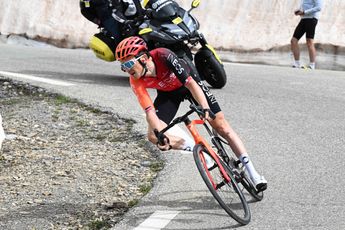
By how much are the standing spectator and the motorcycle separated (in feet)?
11.8

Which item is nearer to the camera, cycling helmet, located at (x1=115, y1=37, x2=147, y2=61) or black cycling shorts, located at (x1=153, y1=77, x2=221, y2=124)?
cycling helmet, located at (x1=115, y1=37, x2=147, y2=61)

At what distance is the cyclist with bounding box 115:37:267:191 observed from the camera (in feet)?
20.1

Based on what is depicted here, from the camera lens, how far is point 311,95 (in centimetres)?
1098

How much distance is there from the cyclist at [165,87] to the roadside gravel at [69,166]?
76 centimetres

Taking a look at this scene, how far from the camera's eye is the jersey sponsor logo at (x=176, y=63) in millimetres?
6121

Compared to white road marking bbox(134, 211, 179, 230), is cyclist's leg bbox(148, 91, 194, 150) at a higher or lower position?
higher

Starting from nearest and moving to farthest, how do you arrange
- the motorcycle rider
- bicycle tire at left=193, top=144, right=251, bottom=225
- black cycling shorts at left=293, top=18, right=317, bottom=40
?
bicycle tire at left=193, top=144, right=251, bottom=225
the motorcycle rider
black cycling shorts at left=293, top=18, right=317, bottom=40

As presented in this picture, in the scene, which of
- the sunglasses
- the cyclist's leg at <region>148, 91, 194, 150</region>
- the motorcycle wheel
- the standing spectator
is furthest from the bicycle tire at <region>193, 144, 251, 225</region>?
the standing spectator

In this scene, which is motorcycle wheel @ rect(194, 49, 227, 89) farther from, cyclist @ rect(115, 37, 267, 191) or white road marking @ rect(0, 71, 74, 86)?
cyclist @ rect(115, 37, 267, 191)

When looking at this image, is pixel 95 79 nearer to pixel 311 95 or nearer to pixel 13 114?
pixel 13 114

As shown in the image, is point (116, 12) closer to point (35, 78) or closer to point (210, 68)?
point (210, 68)

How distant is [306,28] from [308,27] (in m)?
0.05

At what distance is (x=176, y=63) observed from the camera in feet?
20.2

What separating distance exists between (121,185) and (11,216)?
3.91ft
